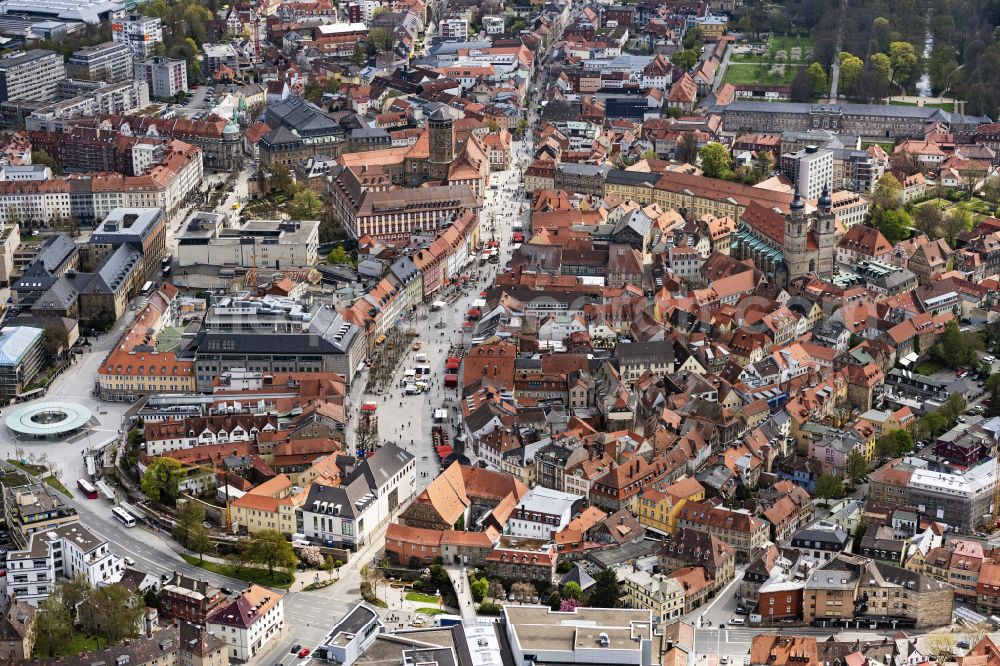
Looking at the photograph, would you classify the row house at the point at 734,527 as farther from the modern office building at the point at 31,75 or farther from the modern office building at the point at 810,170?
the modern office building at the point at 31,75

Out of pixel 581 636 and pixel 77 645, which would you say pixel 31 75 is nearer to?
pixel 77 645

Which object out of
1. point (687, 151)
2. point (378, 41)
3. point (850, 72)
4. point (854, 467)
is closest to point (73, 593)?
point (854, 467)

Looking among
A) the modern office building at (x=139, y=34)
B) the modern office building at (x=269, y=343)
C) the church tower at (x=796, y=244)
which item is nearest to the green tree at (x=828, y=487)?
the modern office building at (x=269, y=343)

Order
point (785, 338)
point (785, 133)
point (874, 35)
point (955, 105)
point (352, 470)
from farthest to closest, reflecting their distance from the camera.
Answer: point (874, 35)
point (955, 105)
point (785, 133)
point (785, 338)
point (352, 470)

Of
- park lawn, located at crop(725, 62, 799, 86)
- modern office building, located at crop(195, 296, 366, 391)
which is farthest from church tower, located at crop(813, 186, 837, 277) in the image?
park lawn, located at crop(725, 62, 799, 86)

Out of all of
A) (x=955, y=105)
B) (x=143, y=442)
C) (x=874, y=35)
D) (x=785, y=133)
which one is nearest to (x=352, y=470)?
(x=143, y=442)

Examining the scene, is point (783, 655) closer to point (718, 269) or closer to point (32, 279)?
point (718, 269)
